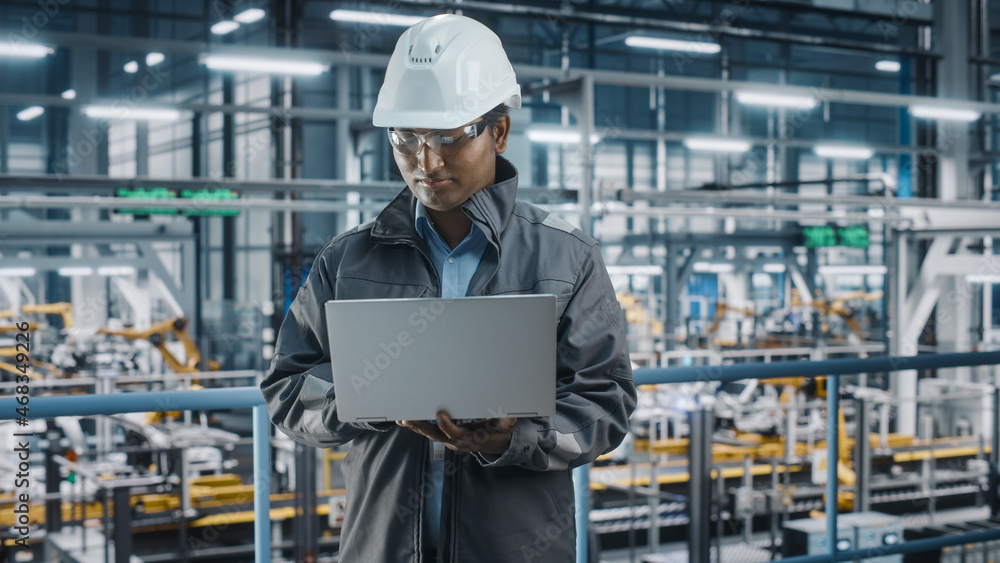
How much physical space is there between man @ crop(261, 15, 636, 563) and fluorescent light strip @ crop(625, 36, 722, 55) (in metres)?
13.0

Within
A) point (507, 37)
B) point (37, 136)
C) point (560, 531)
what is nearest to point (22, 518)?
point (560, 531)

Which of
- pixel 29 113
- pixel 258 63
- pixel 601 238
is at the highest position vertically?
pixel 29 113

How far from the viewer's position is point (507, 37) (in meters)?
17.1

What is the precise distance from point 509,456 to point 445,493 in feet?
0.49

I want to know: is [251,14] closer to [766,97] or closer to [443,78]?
[766,97]

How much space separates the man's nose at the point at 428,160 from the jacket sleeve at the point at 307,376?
0.23 meters

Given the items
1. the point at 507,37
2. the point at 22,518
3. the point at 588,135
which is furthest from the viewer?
the point at 507,37

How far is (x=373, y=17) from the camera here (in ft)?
42.2

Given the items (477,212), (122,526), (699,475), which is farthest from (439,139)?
(699,475)

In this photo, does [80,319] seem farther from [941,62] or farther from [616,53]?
[941,62]

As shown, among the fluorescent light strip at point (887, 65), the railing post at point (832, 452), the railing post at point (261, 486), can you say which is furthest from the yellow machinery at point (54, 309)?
the fluorescent light strip at point (887, 65)

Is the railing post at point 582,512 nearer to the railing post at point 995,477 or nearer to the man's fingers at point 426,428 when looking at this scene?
the man's fingers at point 426,428

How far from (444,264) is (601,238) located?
15417mm

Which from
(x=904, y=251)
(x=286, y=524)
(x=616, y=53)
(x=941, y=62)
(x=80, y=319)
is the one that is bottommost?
(x=286, y=524)
